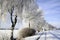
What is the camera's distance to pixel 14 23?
532cm

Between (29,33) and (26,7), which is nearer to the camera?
(26,7)

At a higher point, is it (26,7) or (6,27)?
(26,7)

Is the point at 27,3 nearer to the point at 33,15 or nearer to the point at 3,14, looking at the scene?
the point at 33,15

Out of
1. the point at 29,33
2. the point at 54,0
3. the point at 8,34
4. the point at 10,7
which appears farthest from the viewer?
the point at 29,33

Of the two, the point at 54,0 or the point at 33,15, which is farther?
the point at 33,15

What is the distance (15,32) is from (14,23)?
16.0 inches

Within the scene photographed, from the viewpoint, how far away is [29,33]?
5.81 m

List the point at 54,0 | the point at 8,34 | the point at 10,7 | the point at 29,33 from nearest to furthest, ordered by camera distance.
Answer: the point at 54,0 < the point at 10,7 < the point at 8,34 < the point at 29,33

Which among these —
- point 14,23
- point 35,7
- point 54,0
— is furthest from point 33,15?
point 54,0

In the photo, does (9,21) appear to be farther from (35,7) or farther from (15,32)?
(35,7)

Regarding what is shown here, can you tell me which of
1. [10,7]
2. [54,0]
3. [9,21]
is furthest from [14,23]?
[54,0]

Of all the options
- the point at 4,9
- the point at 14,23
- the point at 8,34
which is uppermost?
the point at 4,9

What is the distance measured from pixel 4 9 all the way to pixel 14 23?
1.84ft

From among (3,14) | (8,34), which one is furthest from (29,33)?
(3,14)
